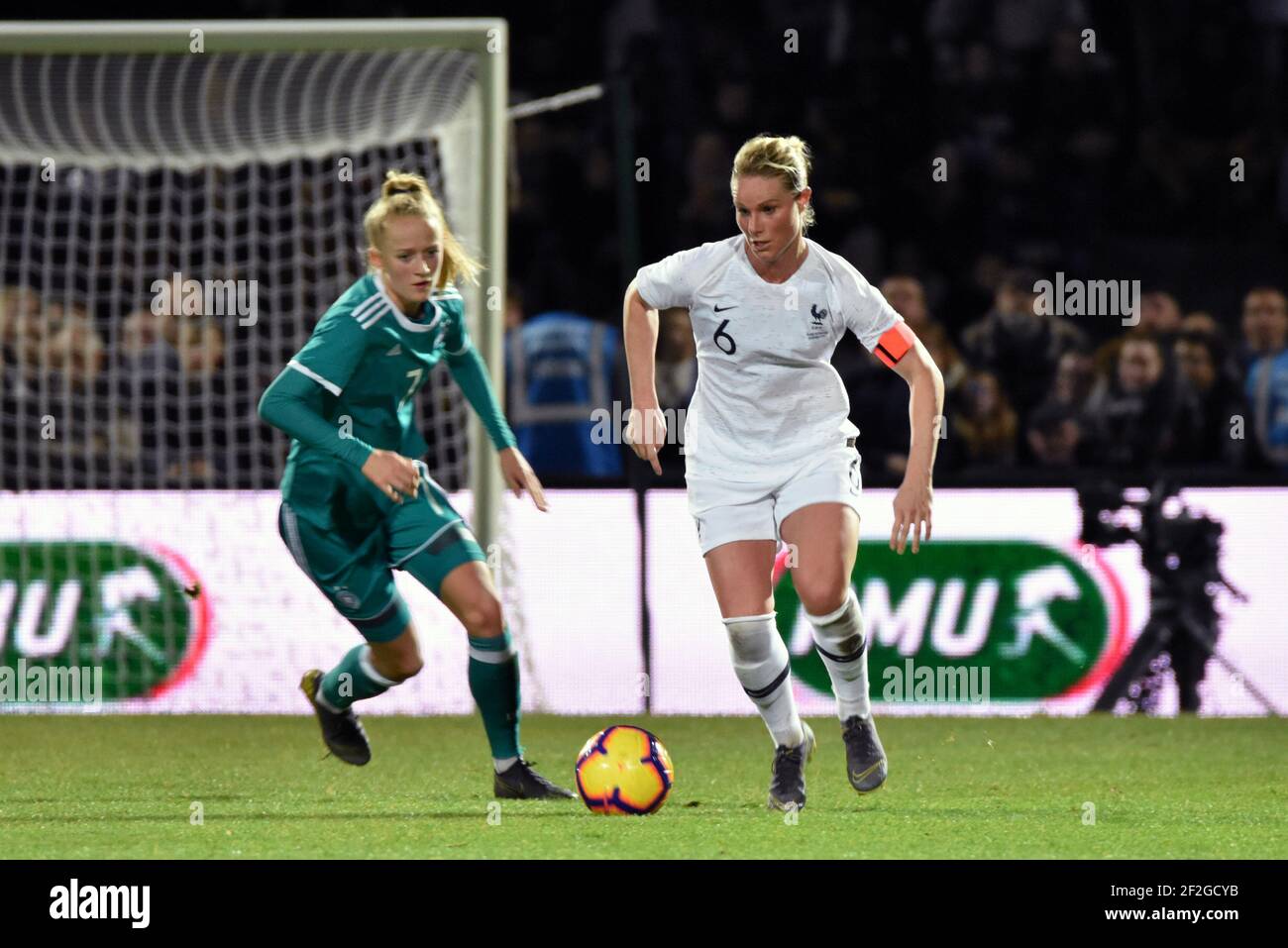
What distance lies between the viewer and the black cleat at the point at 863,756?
6168 millimetres

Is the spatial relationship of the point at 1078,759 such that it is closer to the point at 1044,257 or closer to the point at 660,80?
the point at 1044,257

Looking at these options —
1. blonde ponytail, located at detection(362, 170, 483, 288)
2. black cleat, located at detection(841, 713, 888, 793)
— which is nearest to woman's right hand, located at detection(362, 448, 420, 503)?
blonde ponytail, located at detection(362, 170, 483, 288)

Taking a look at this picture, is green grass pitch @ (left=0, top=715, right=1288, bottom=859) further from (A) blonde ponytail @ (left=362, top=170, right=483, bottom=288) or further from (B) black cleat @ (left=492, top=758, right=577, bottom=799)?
(A) blonde ponytail @ (left=362, top=170, right=483, bottom=288)

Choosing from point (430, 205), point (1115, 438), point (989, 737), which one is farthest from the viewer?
point (1115, 438)

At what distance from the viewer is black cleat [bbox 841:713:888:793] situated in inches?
243

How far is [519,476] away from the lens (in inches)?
259

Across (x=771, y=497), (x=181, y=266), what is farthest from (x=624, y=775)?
(x=181, y=266)

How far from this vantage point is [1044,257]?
12773mm

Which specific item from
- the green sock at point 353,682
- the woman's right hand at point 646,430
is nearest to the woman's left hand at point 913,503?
the woman's right hand at point 646,430

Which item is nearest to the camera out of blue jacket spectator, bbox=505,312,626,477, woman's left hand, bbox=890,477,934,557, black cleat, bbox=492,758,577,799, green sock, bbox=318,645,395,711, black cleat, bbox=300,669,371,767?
woman's left hand, bbox=890,477,934,557

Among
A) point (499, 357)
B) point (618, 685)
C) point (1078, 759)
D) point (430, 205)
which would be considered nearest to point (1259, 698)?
point (1078, 759)

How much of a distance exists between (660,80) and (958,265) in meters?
2.27

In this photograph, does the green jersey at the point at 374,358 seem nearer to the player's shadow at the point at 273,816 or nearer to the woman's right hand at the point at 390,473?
the woman's right hand at the point at 390,473

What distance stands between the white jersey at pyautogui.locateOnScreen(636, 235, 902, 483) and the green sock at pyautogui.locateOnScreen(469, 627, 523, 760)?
89cm
